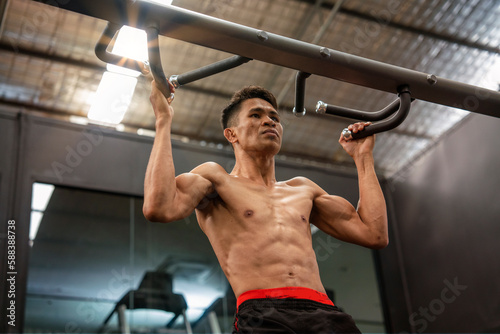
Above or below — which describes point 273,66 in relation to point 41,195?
above

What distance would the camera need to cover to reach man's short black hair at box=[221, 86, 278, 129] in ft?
7.43

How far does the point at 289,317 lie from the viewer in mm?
1652

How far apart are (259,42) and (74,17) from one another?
9.44 ft

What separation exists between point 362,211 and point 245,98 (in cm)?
63

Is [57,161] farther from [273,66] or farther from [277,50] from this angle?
[277,50]

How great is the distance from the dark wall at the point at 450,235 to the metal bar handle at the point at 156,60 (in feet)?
9.31

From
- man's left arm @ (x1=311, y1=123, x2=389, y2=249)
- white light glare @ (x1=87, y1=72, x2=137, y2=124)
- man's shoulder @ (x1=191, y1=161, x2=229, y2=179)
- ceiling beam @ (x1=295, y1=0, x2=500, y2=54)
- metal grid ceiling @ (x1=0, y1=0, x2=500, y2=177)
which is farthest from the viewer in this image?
white light glare @ (x1=87, y1=72, x2=137, y2=124)

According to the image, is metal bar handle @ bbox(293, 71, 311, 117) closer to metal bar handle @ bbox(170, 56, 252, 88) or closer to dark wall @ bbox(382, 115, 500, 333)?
metal bar handle @ bbox(170, 56, 252, 88)

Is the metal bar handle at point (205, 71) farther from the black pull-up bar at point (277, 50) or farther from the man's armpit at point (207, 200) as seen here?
the man's armpit at point (207, 200)

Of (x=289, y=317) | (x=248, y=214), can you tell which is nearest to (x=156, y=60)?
(x=248, y=214)

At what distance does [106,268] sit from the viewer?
3.72 meters

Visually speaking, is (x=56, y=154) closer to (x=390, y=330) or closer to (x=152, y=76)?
(x=152, y=76)

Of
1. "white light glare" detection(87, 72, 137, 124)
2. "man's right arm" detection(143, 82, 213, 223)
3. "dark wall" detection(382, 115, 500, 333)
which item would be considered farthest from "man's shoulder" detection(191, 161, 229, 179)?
"white light glare" detection(87, 72, 137, 124)

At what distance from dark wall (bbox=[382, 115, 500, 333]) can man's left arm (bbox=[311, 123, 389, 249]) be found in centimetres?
209
